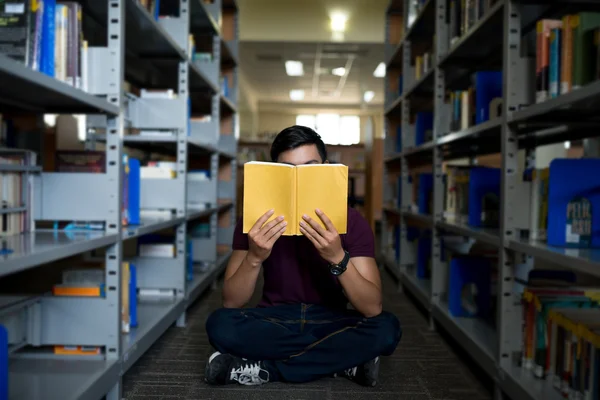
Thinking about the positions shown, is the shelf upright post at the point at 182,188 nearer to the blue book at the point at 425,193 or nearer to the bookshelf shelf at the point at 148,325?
the bookshelf shelf at the point at 148,325

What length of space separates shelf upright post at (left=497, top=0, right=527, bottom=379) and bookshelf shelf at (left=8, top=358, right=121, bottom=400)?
1.24m

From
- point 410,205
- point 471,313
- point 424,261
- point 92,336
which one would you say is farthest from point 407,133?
point 92,336

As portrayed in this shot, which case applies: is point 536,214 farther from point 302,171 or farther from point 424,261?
point 424,261

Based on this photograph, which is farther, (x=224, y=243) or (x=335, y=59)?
(x=335, y=59)

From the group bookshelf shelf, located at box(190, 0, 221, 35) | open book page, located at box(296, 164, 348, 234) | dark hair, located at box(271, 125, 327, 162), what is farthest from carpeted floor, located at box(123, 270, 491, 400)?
bookshelf shelf, located at box(190, 0, 221, 35)

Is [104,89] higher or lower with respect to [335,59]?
lower

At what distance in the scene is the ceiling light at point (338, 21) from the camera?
6691mm

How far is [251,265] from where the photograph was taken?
1499 mm

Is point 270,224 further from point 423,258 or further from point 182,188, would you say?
point 423,258

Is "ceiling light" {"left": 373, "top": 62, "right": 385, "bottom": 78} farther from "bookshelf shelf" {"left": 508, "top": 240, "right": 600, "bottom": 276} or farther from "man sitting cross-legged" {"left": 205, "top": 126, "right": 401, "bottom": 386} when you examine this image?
"bookshelf shelf" {"left": 508, "top": 240, "right": 600, "bottom": 276}

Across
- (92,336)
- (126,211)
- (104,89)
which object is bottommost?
(92,336)

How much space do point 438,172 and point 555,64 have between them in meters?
1.17

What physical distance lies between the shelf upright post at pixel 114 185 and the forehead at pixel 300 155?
530 millimetres

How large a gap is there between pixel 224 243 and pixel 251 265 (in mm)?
2983
